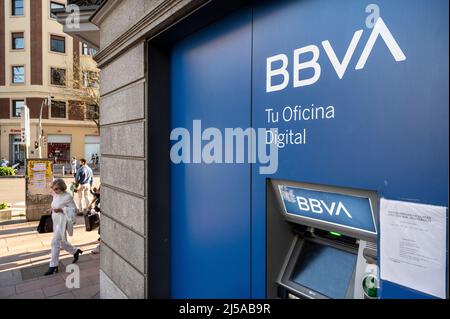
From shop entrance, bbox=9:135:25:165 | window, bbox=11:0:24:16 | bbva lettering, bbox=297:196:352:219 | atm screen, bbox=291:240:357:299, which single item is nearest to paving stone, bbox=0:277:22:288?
atm screen, bbox=291:240:357:299

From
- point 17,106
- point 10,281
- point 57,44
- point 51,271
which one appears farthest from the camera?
point 17,106

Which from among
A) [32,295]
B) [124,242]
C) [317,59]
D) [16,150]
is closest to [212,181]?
[317,59]

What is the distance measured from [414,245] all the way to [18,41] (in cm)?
3677

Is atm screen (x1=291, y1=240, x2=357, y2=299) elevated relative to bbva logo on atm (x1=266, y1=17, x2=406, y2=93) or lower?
lower

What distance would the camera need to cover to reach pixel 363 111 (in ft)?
5.58

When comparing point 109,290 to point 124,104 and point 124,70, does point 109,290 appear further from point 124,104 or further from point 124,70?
point 124,70

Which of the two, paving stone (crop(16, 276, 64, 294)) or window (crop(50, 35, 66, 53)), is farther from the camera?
window (crop(50, 35, 66, 53))

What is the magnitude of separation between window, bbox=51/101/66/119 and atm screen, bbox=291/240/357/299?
33.7m

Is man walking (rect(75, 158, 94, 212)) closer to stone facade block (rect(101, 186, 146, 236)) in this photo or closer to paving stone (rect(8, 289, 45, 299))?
paving stone (rect(8, 289, 45, 299))

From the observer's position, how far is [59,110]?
105 ft

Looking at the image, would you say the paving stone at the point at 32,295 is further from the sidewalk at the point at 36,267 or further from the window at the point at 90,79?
the window at the point at 90,79

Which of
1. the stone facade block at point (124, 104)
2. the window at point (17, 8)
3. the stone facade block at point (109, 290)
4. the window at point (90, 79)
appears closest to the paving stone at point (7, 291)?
the stone facade block at point (109, 290)

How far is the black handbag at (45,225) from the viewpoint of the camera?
20.4 ft

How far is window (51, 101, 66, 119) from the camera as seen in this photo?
103 feet
